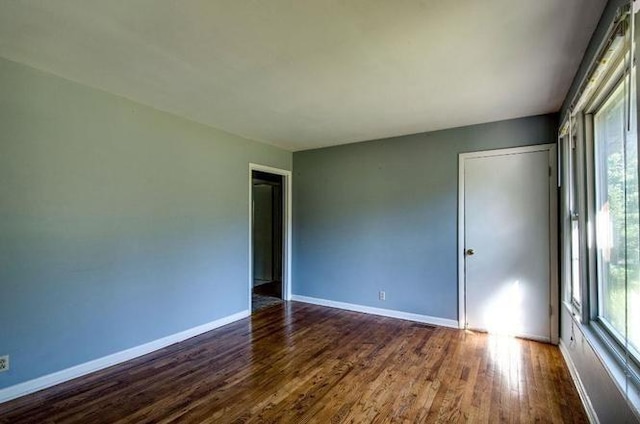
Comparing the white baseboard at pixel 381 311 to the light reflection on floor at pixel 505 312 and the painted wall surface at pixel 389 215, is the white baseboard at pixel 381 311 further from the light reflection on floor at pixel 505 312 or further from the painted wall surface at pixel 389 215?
the light reflection on floor at pixel 505 312

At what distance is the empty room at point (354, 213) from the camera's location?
1.85 metres

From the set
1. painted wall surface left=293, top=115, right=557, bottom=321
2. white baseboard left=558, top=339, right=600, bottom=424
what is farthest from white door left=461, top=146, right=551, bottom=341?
white baseboard left=558, top=339, right=600, bottom=424

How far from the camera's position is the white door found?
3428 millimetres

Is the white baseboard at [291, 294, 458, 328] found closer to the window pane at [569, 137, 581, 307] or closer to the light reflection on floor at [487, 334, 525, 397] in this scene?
the light reflection on floor at [487, 334, 525, 397]

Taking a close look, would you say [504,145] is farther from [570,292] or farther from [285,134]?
[285,134]

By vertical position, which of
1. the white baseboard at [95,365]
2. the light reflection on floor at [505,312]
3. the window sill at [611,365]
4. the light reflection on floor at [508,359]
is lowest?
the light reflection on floor at [508,359]

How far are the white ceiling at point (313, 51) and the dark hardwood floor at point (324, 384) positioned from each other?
2468mm

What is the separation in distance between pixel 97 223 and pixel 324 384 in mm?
2392

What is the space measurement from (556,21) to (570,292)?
238 cm

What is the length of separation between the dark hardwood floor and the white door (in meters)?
0.27

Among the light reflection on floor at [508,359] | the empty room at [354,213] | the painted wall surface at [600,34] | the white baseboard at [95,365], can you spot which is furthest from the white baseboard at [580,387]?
the white baseboard at [95,365]

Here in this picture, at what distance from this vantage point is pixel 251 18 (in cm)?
179

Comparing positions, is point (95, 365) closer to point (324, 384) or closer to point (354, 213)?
point (324, 384)

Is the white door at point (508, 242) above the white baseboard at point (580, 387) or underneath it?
above
